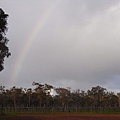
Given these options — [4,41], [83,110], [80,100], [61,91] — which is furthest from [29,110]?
[4,41]

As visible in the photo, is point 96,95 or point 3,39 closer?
point 3,39

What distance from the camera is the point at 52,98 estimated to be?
393ft

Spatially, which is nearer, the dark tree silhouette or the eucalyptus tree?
the dark tree silhouette

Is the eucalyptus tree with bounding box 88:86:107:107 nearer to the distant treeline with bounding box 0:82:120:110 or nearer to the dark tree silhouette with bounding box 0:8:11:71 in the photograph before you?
the distant treeline with bounding box 0:82:120:110

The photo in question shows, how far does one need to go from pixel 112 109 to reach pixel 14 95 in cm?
3895

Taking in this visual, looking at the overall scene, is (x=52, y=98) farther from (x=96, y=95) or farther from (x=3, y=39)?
(x=3, y=39)

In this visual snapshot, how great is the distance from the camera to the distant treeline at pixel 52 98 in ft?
358

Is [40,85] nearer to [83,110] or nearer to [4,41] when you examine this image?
A: [83,110]

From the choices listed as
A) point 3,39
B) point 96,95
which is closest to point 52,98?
point 96,95

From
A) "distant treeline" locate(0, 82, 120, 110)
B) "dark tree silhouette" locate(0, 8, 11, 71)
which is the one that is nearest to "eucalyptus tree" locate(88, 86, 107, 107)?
"distant treeline" locate(0, 82, 120, 110)

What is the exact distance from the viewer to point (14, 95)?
108m

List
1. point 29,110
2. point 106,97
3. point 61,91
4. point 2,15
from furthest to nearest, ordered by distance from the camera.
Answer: point 106,97, point 61,91, point 29,110, point 2,15

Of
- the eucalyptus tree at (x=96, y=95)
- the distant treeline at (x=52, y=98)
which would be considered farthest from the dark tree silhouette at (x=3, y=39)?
the eucalyptus tree at (x=96, y=95)

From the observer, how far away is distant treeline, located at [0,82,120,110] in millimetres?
109188
